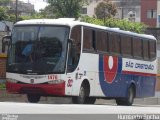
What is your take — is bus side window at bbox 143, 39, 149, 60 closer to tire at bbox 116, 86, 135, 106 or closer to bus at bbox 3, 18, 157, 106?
tire at bbox 116, 86, 135, 106

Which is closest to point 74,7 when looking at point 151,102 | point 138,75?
point 151,102

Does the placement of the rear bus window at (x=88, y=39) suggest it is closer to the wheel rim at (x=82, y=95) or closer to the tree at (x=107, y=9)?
the wheel rim at (x=82, y=95)

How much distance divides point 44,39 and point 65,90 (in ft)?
6.14

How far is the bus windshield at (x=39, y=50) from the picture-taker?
19.5 metres

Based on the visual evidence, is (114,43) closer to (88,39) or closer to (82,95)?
(88,39)

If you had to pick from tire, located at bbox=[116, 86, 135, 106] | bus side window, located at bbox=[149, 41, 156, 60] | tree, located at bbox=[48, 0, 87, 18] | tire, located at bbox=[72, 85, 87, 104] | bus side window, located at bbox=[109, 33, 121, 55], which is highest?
tree, located at bbox=[48, 0, 87, 18]

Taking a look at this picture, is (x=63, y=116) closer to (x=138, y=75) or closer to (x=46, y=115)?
(x=46, y=115)

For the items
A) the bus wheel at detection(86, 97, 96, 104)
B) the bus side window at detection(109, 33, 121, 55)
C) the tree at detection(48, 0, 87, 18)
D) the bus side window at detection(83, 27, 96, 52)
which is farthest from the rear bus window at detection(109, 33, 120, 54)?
the tree at detection(48, 0, 87, 18)

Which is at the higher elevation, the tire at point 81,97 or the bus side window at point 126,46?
the bus side window at point 126,46

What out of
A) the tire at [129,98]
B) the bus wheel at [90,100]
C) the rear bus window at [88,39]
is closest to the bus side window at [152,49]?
the tire at [129,98]

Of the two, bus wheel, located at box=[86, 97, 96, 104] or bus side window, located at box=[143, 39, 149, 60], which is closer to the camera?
bus wheel, located at box=[86, 97, 96, 104]

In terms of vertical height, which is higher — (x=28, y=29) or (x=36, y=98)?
(x=28, y=29)

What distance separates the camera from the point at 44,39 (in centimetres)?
1975

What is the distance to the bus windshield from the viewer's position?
63.9ft
